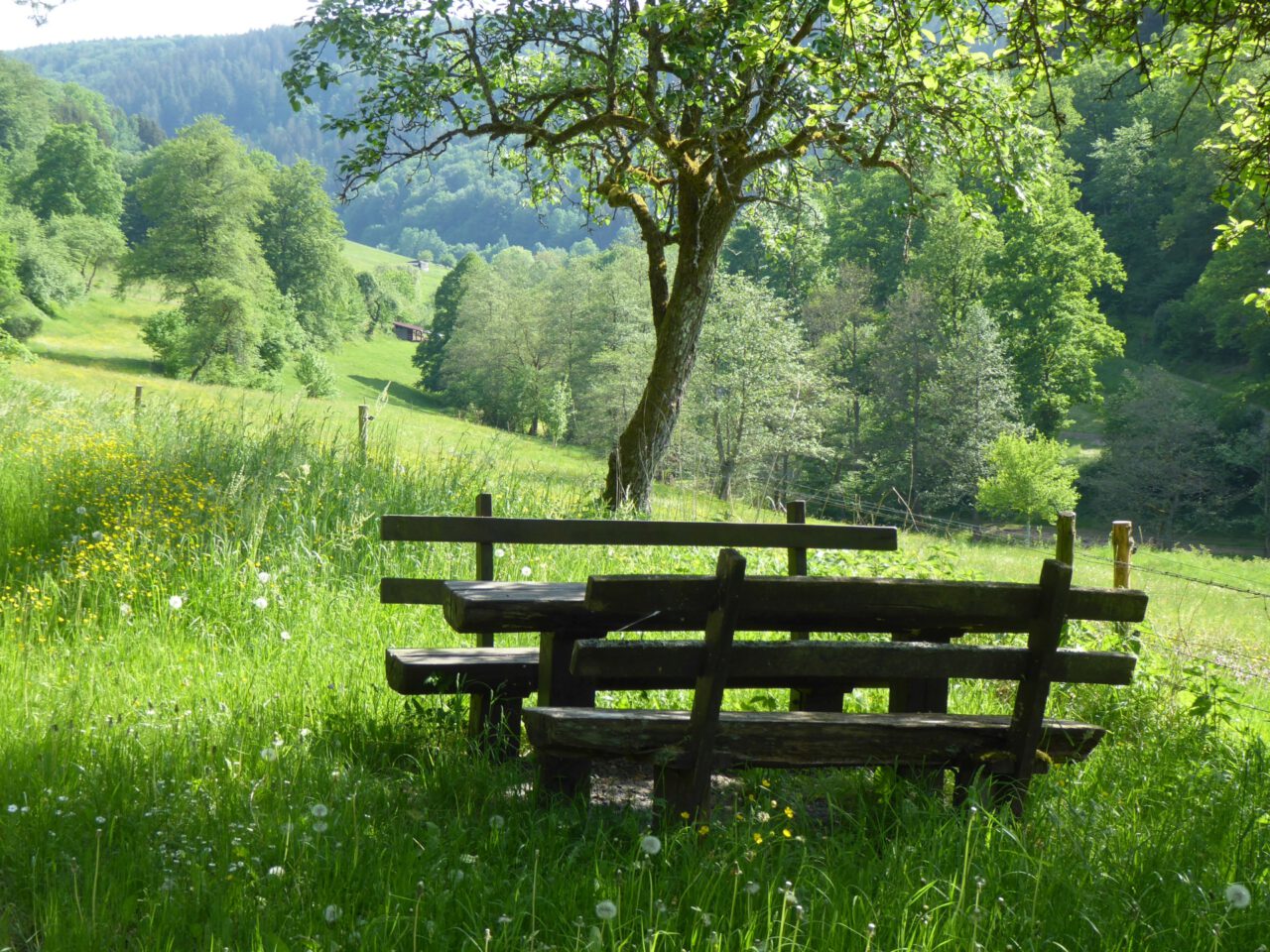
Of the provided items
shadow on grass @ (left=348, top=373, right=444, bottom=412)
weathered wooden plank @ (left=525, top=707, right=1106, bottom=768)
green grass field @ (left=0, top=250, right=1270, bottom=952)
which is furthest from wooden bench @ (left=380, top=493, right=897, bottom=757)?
shadow on grass @ (left=348, top=373, right=444, bottom=412)

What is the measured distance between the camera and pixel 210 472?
347 inches

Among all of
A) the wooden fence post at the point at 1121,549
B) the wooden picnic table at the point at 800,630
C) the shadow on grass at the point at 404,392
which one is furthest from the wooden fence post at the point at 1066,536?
the shadow on grass at the point at 404,392

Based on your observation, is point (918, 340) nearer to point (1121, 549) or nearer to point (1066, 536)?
point (1121, 549)

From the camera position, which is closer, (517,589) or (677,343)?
(517,589)

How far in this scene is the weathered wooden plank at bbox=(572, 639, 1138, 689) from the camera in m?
3.39

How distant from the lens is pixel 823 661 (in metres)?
3.55

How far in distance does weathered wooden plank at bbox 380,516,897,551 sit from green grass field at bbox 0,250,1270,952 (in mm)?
799

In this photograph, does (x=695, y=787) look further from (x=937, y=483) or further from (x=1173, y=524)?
(x=1173, y=524)

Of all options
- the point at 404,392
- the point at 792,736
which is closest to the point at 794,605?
the point at 792,736

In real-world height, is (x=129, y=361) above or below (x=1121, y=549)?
above

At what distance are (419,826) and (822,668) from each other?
1.43m

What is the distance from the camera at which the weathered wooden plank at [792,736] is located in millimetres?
3504

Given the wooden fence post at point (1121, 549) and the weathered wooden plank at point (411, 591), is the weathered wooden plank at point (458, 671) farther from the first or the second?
the wooden fence post at point (1121, 549)

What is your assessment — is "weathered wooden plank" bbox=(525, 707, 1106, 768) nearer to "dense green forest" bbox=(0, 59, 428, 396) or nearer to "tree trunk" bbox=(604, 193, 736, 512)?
"tree trunk" bbox=(604, 193, 736, 512)
